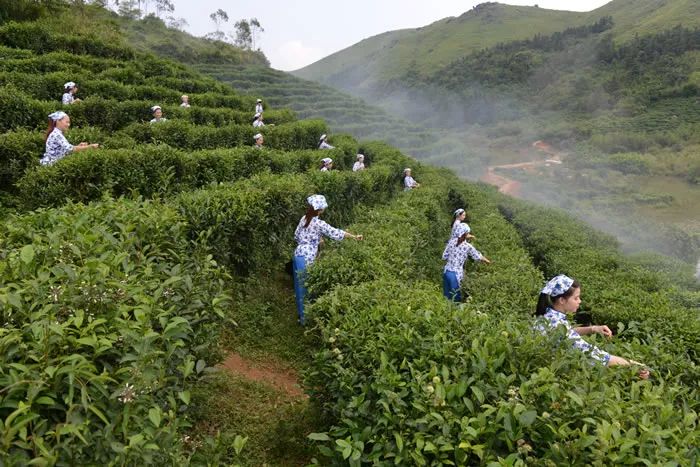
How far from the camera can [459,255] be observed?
295 inches

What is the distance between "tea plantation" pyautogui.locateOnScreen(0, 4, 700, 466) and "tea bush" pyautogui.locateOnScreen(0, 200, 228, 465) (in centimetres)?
1

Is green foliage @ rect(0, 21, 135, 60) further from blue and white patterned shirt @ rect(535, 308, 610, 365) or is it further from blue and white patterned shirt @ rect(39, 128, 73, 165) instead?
blue and white patterned shirt @ rect(535, 308, 610, 365)

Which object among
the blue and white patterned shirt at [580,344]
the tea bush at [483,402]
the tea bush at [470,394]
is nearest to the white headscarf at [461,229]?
the tea bush at [470,394]

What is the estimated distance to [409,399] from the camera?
8.73 feet

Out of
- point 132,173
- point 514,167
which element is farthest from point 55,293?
point 514,167

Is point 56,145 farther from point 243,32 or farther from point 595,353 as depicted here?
point 243,32

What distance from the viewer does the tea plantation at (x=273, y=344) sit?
2.09 meters

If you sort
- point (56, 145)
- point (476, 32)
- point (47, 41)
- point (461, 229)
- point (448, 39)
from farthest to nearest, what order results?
1. point (476, 32)
2. point (448, 39)
3. point (47, 41)
4. point (461, 229)
5. point (56, 145)

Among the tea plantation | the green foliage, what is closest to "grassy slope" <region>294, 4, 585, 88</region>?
the green foliage

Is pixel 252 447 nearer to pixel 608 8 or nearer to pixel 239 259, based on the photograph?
pixel 239 259

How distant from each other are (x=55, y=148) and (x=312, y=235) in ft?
13.7

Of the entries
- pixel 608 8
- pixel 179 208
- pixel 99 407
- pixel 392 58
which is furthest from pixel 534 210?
pixel 608 8

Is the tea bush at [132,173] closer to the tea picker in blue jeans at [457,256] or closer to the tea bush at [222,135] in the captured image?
the tea bush at [222,135]

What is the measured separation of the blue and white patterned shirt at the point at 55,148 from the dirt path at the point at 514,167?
26.3 meters
